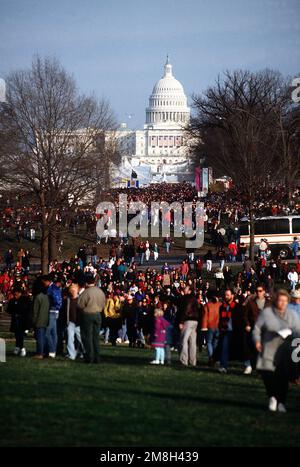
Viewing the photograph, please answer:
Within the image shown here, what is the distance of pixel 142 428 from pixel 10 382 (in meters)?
4.14

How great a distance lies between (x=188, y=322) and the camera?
22062 millimetres

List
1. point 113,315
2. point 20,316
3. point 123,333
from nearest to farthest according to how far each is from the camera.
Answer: point 20,316, point 113,315, point 123,333

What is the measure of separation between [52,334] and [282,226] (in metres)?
38.9

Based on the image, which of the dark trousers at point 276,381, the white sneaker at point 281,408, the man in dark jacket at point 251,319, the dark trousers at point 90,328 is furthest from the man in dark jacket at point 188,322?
the dark trousers at point 276,381

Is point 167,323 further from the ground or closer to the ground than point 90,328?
further from the ground

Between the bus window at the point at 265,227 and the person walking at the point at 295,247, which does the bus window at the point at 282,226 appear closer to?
the bus window at the point at 265,227

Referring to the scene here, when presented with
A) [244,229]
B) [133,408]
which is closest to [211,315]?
[133,408]

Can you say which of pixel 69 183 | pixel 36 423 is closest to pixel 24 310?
pixel 36 423

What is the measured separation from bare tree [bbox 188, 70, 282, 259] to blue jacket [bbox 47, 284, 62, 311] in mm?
30556

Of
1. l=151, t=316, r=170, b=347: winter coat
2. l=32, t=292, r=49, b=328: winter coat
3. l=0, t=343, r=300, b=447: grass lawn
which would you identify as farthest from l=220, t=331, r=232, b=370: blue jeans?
l=32, t=292, r=49, b=328: winter coat

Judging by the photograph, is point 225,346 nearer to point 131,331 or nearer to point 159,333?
point 159,333

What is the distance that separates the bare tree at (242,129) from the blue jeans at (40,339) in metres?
31.8

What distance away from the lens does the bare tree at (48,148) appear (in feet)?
159

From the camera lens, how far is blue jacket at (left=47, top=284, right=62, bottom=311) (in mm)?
23234
